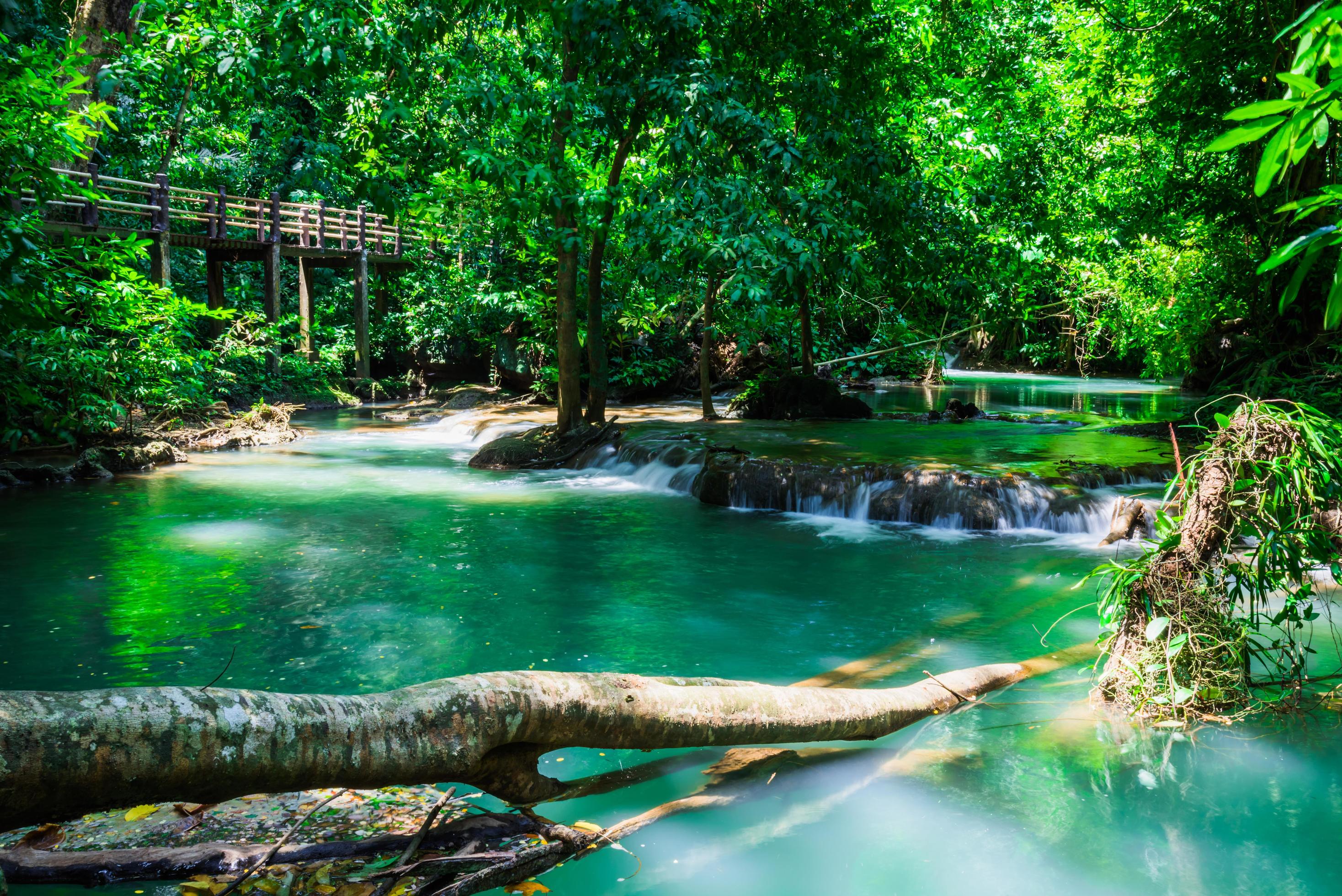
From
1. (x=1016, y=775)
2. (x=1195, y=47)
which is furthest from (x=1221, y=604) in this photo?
(x=1195, y=47)

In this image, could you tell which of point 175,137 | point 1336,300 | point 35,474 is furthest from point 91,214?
point 1336,300

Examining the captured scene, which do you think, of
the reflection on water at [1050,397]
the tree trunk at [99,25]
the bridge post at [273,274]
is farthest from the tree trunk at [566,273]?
the bridge post at [273,274]

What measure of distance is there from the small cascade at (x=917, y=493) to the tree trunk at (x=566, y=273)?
2.64m

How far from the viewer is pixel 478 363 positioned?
90.5ft

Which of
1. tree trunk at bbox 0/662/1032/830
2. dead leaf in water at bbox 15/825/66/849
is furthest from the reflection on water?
dead leaf in water at bbox 15/825/66/849

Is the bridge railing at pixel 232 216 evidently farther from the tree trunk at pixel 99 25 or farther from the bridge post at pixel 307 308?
the tree trunk at pixel 99 25

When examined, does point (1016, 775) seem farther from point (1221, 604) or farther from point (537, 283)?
point (537, 283)

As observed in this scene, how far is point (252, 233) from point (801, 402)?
1389 cm

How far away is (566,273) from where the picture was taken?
1429cm

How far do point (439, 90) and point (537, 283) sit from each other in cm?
1328

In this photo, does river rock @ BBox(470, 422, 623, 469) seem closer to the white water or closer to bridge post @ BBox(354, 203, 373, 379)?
the white water

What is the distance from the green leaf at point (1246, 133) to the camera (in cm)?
157

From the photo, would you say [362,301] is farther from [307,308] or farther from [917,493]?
[917,493]

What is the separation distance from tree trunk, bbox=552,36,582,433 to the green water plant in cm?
701
